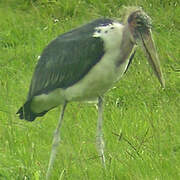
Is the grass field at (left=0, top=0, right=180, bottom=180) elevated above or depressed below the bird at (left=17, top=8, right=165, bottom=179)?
below

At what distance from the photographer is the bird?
3.99 m

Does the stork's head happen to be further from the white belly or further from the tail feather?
the tail feather

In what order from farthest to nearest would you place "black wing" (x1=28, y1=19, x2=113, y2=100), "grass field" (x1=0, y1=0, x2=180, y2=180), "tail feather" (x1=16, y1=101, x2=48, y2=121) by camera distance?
1. "tail feather" (x1=16, y1=101, x2=48, y2=121)
2. "black wing" (x1=28, y1=19, x2=113, y2=100)
3. "grass field" (x1=0, y1=0, x2=180, y2=180)

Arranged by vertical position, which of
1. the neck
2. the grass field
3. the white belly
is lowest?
the grass field

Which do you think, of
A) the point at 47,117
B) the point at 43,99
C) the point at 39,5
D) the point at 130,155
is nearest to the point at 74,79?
the point at 43,99

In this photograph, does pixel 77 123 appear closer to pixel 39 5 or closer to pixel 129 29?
pixel 129 29

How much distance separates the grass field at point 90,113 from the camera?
3.91m

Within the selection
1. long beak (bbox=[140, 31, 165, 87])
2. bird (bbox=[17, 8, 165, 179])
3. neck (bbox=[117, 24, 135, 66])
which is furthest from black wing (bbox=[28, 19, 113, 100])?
long beak (bbox=[140, 31, 165, 87])

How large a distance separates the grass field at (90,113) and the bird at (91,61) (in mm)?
142

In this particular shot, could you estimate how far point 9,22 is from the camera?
7.86 meters

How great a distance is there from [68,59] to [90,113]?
1.16m

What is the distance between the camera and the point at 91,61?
4055 mm

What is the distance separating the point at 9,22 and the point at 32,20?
0.30 m

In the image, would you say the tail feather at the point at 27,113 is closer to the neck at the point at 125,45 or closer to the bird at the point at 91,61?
the bird at the point at 91,61
